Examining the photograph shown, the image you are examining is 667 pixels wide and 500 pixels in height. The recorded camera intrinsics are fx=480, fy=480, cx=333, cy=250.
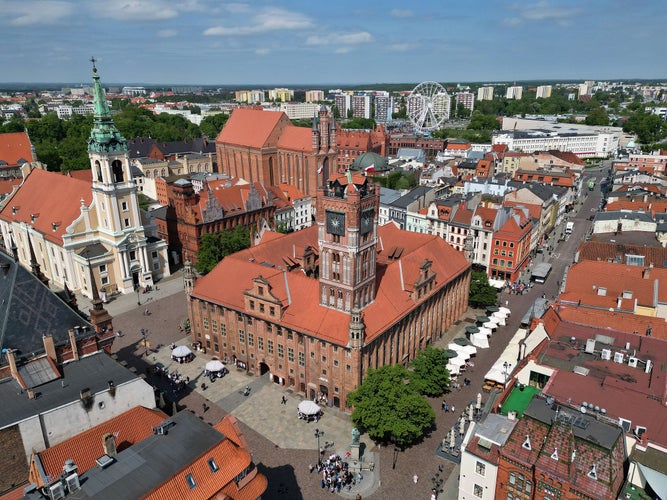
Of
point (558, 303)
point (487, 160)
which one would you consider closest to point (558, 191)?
point (487, 160)

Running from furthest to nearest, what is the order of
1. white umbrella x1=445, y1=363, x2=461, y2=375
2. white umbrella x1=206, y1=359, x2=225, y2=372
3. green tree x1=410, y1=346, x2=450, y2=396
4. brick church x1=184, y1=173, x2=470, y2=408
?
white umbrella x1=445, y1=363, x2=461, y2=375
white umbrella x1=206, y1=359, x2=225, y2=372
green tree x1=410, y1=346, x2=450, y2=396
brick church x1=184, y1=173, x2=470, y2=408

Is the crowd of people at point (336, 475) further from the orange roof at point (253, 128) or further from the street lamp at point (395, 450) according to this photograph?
the orange roof at point (253, 128)

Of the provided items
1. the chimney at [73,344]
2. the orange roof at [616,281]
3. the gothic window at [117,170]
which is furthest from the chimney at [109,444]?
the gothic window at [117,170]

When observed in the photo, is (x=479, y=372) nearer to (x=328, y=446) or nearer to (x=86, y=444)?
(x=328, y=446)

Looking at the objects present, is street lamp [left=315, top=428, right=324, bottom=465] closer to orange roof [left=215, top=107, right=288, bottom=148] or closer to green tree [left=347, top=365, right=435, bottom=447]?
green tree [left=347, top=365, right=435, bottom=447]

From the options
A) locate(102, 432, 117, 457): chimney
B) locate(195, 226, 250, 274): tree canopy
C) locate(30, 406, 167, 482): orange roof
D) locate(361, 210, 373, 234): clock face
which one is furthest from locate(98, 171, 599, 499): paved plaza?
locate(361, 210, 373, 234): clock face
